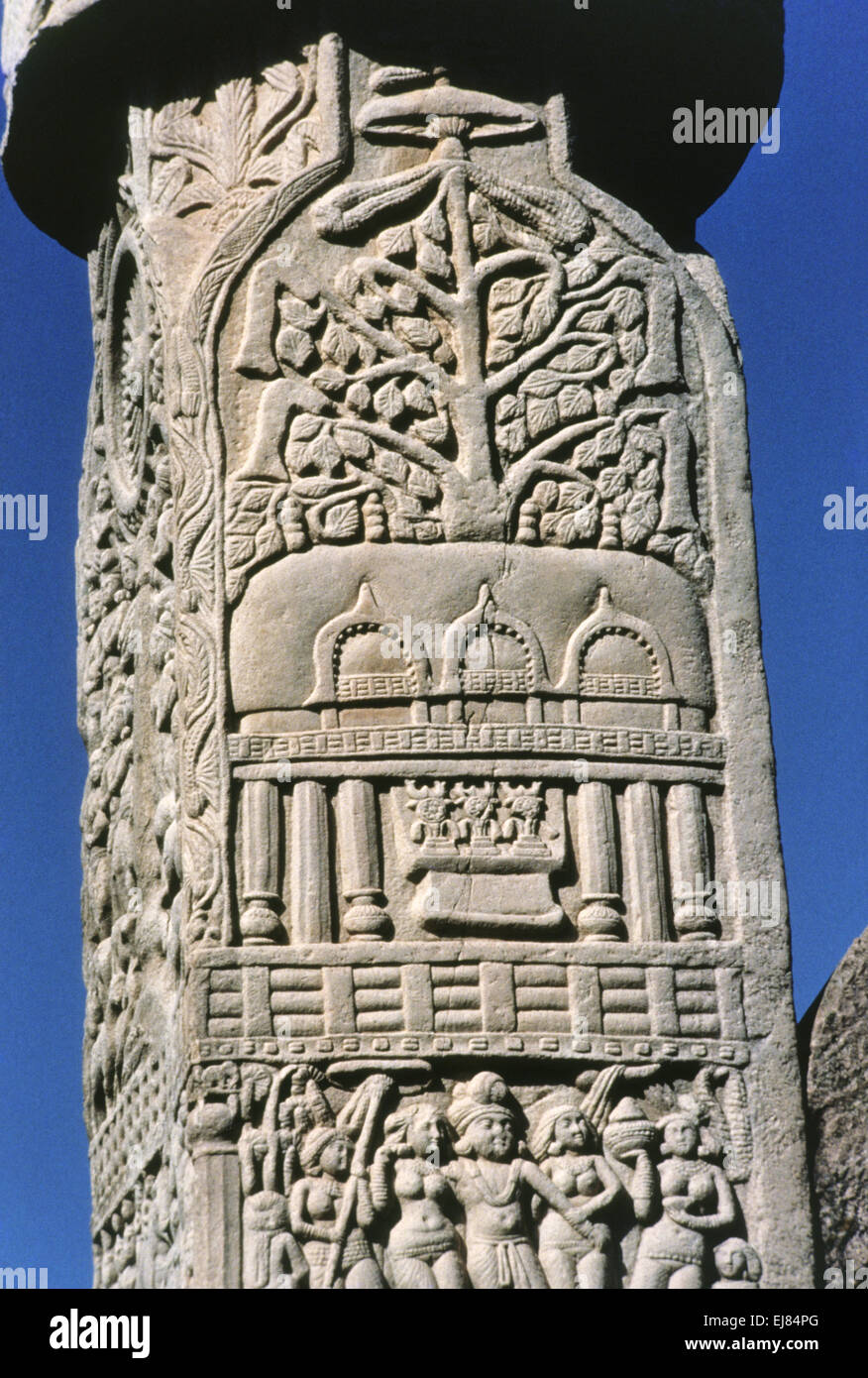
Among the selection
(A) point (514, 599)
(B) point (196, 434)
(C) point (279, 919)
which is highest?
(B) point (196, 434)

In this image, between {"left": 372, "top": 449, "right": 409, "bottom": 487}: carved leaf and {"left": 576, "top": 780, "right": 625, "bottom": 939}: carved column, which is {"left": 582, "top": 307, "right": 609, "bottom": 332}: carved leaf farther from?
{"left": 576, "top": 780, "right": 625, "bottom": 939}: carved column

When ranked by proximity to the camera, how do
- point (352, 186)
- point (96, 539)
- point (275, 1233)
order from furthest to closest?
point (96, 539) → point (352, 186) → point (275, 1233)

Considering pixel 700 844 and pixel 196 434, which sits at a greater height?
pixel 196 434

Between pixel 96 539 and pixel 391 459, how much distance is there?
171 cm

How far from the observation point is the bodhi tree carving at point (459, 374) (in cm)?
797

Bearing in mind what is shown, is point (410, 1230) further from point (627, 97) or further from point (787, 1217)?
point (627, 97)

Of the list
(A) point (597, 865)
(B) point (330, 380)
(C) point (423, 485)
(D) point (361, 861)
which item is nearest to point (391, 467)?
(C) point (423, 485)

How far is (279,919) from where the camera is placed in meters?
7.53

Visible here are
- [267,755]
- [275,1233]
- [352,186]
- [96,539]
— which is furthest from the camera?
[96,539]

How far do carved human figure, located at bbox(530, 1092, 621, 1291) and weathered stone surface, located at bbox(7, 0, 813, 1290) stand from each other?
0.5 inches

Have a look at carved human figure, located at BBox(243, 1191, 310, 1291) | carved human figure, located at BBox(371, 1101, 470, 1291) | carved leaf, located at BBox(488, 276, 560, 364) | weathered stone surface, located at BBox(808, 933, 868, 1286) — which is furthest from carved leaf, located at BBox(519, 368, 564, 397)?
carved human figure, located at BBox(243, 1191, 310, 1291)

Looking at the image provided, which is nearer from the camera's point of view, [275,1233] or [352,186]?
[275,1233]

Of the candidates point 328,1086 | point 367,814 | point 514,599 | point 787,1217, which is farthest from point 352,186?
point 787,1217

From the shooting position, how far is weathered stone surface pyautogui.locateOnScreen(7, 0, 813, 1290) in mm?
7344
